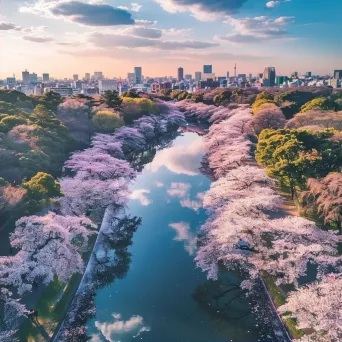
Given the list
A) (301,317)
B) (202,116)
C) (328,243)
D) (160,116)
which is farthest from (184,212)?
(202,116)

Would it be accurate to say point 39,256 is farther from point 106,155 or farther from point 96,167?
point 106,155

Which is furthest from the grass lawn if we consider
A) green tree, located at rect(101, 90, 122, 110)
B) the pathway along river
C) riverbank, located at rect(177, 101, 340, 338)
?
green tree, located at rect(101, 90, 122, 110)

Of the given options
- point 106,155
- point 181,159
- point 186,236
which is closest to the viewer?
point 186,236

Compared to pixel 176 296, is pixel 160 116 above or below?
above

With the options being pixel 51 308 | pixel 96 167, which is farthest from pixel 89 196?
pixel 51 308

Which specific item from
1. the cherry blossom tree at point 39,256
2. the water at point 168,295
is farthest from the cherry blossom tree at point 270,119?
the cherry blossom tree at point 39,256

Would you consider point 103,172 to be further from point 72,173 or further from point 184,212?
point 184,212

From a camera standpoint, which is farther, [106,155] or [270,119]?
[270,119]

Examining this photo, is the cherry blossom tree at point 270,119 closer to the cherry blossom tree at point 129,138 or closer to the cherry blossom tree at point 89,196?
the cherry blossom tree at point 129,138
